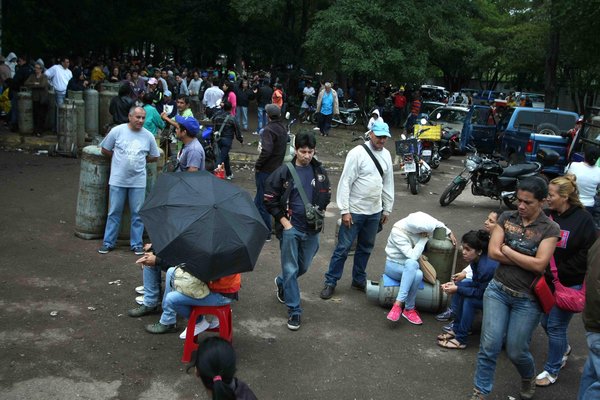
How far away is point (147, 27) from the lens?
30.6 metres

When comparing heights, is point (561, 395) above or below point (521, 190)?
below

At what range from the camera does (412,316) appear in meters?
6.39

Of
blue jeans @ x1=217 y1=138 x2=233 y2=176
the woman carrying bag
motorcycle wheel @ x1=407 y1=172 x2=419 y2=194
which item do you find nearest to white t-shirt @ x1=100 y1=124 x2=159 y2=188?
blue jeans @ x1=217 y1=138 x2=233 y2=176

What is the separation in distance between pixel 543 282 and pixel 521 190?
675 millimetres

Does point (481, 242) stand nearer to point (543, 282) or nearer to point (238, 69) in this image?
point (543, 282)

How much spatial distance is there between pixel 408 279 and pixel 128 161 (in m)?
3.49

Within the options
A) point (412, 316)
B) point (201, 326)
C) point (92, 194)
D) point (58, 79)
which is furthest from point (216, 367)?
point (58, 79)

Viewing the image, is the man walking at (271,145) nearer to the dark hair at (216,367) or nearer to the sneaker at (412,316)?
the sneaker at (412,316)

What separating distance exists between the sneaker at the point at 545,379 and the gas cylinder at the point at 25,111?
41.9ft

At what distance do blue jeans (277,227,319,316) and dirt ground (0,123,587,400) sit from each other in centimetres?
32

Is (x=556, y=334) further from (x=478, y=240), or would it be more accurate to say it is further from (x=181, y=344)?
(x=181, y=344)

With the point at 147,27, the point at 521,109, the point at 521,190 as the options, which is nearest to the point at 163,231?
the point at 521,190

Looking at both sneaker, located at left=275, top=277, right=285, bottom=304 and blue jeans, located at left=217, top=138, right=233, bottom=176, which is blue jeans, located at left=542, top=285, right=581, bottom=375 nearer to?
sneaker, located at left=275, top=277, right=285, bottom=304

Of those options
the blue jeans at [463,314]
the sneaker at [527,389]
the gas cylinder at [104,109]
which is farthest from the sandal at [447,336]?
the gas cylinder at [104,109]
